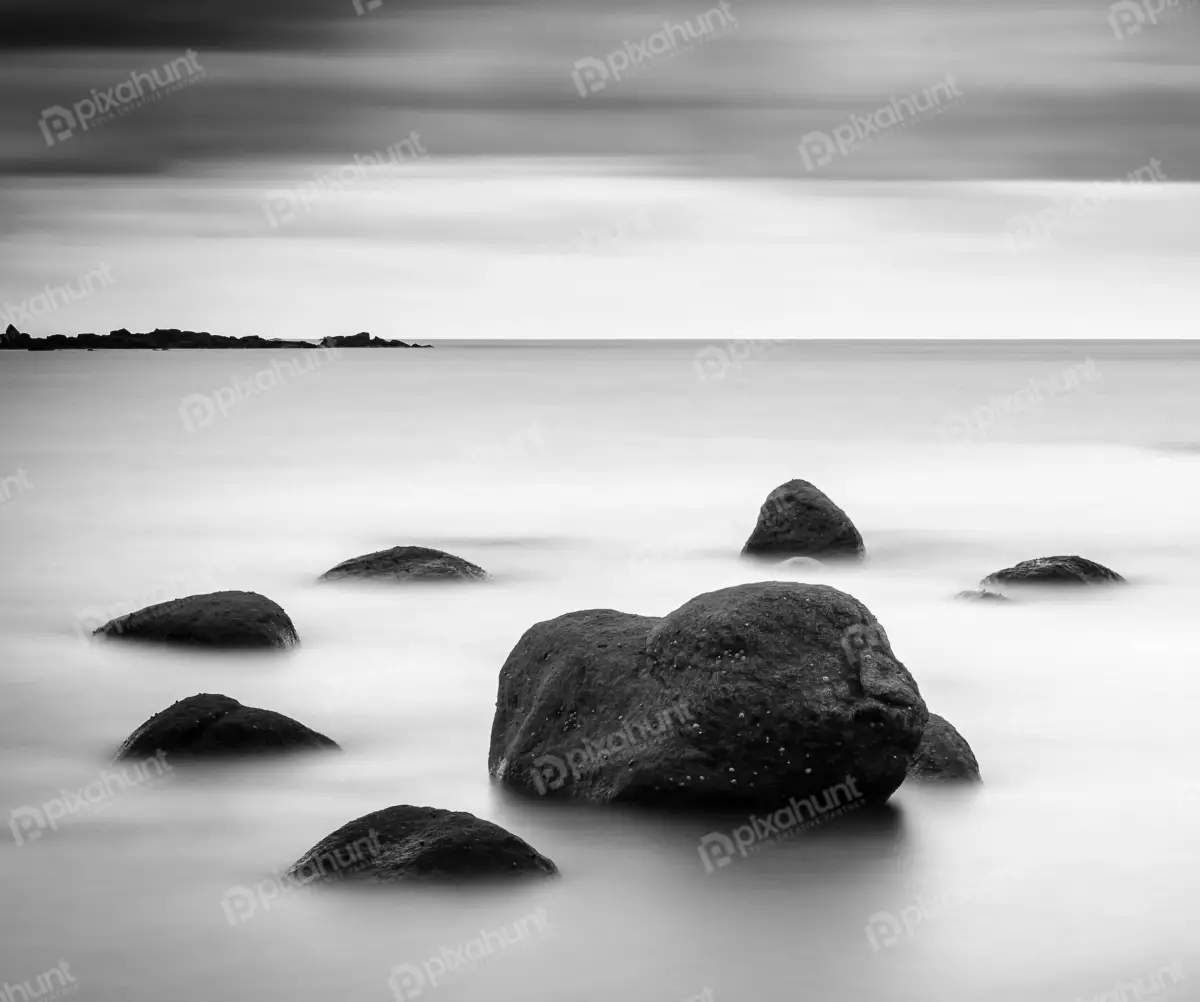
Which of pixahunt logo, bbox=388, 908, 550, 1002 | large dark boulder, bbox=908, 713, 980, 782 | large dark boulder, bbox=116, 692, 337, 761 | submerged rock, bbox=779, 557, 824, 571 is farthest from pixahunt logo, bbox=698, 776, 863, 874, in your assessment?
submerged rock, bbox=779, 557, 824, 571

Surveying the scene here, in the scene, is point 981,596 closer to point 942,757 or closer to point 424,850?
point 942,757

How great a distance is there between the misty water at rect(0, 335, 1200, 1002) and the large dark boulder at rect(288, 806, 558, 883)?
0.10 meters

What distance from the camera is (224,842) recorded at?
8.28 m

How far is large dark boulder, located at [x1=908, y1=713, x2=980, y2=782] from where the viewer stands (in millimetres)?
8852

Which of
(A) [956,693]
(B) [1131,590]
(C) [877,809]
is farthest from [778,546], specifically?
(C) [877,809]

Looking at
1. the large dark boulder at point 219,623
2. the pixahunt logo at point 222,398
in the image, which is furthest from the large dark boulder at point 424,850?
the pixahunt logo at point 222,398

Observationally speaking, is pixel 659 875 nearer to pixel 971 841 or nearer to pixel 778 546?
pixel 971 841

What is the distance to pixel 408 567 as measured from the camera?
1619cm

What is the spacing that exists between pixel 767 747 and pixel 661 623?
3.05 ft

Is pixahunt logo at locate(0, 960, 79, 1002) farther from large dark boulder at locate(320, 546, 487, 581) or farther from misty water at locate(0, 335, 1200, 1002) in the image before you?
large dark boulder at locate(320, 546, 487, 581)

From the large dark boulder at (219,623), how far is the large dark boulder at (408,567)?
313cm

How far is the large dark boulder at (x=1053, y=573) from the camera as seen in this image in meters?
15.5

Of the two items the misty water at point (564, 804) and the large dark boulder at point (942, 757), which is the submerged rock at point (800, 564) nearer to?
the misty water at point (564, 804)

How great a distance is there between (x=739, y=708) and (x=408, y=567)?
8.86m
